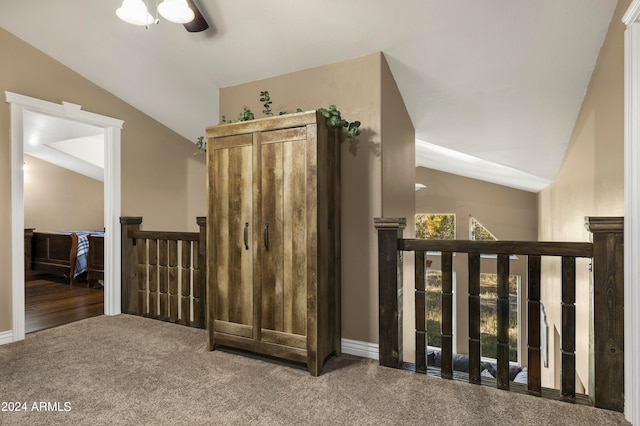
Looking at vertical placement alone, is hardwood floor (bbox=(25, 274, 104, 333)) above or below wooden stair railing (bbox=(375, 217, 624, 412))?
below

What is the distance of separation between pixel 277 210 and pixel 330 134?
0.65 meters

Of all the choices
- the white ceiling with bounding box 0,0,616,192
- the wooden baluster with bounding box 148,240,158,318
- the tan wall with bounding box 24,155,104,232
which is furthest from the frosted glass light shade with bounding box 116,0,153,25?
the tan wall with bounding box 24,155,104,232

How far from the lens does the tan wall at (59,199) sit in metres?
6.72

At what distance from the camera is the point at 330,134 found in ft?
8.16

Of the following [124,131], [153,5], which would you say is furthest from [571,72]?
[124,131]

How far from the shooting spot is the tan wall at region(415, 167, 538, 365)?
6.90 meters

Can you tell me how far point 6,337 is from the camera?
9.15ft

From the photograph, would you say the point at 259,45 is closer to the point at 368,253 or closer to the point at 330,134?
the point at 330,134

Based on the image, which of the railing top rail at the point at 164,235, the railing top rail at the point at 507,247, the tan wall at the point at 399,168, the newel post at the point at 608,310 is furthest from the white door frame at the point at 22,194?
the newel post at the point at 608,310

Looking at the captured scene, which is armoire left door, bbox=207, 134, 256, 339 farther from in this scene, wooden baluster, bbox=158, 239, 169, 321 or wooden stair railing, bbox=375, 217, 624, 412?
wooden baluster, bbox=158, 239, 169, 321

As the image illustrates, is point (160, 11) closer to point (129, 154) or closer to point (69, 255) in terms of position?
point (129, 154)

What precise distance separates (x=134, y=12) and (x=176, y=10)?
25 cm

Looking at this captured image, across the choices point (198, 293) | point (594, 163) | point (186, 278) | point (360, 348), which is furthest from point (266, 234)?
point (594, 163)

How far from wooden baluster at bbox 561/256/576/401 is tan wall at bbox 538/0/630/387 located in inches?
19.0
